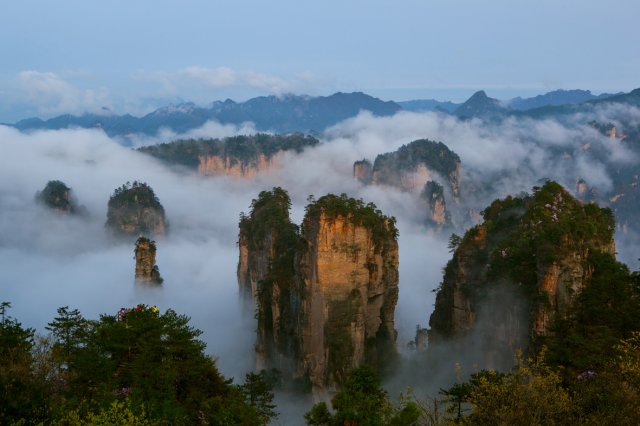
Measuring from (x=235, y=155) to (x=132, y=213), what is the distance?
6434 cm

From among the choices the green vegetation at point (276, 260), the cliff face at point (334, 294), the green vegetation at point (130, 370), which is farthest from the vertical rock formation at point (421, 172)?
the green vegetation at point (130, 370)

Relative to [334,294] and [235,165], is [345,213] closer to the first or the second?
[334,294]

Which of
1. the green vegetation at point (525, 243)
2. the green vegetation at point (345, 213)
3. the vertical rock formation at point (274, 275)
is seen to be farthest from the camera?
the vertical rock formation at point (274, 275)

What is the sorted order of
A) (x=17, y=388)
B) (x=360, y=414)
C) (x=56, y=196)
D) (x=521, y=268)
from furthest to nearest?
(x=56, y=196), (x=521, y=268), (x=360, y=414), (x=17, y=388)

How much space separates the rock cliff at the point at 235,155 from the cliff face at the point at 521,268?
142426 millimetres

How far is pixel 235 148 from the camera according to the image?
18700 cm

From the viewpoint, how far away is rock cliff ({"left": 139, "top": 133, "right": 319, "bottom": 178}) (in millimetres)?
186250

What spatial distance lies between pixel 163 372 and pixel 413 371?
24262mm

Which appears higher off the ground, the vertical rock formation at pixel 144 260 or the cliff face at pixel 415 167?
the cliff face at pixel 415 167

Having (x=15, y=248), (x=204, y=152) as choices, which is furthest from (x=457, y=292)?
(x=204, y=152)

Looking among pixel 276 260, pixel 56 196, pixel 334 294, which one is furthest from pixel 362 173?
pixel 334 294

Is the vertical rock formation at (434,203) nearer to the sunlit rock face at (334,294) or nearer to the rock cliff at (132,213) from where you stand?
the rock cliff at (132,213)

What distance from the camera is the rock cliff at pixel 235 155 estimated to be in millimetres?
186250

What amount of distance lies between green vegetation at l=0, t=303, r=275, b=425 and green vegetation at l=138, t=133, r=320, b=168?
15531 centimetres
